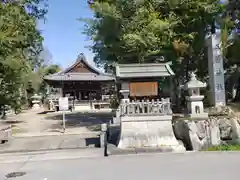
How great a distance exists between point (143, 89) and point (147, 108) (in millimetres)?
2080

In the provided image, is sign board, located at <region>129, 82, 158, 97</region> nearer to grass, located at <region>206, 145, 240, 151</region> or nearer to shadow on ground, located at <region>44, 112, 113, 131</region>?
grass, located at <region>206, 145, 240, 151</region>

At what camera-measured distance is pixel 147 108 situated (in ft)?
46.0

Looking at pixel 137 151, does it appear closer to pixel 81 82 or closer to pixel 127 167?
pixel 127 167

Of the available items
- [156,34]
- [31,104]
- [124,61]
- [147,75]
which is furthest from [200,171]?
[31,104]

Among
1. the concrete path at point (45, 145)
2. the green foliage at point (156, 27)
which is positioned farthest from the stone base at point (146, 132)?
the green foliage at point (156, 27)

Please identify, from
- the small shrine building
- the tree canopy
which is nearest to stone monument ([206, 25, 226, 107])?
the tree canopy

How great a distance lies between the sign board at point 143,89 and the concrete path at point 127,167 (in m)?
4.24

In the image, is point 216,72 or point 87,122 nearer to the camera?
point 216,72

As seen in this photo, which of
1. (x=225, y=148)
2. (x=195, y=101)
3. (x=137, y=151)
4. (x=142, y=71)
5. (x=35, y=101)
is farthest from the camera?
(x=35, y=101)

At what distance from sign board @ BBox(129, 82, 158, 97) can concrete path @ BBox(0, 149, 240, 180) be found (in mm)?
4235

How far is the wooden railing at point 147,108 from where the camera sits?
45.6 feet

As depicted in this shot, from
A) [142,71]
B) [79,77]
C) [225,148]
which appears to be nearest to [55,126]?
[142,71]

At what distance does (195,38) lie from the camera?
22375 mm

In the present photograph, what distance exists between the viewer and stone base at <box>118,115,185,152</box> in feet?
45.1
